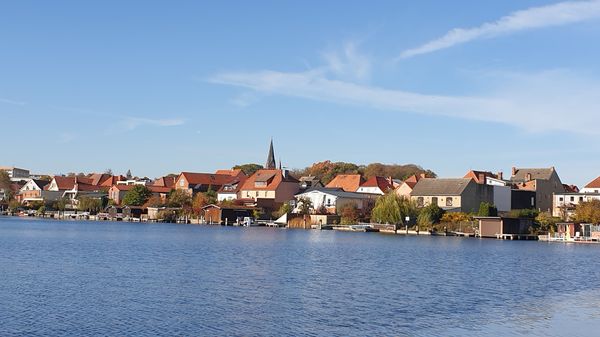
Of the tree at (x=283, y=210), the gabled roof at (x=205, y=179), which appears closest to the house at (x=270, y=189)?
the tree at (x=283, y=210)

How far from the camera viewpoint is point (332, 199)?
9650cm

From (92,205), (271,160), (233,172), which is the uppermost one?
(271,160)

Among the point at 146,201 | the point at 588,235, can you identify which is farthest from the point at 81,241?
the point at 146,201

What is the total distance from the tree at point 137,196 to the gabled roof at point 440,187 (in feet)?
152

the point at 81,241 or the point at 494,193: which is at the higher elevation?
the point at 494,193

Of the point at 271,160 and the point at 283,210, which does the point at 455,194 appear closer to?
the point at 283,210

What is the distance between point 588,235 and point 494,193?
15966 millimetres

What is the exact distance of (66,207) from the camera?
129 m

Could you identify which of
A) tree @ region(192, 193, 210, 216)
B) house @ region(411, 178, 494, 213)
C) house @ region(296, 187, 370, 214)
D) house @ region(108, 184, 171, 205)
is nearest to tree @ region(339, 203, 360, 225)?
house @ region(296, 187, 370, 214)

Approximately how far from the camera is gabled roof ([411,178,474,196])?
8612 centimetres

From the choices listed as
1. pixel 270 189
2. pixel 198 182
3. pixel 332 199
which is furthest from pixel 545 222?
pixel 198 182

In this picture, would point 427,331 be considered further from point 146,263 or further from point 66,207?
point 66,207

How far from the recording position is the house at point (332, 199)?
95.6m

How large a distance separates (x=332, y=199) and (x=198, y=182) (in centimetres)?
3172
